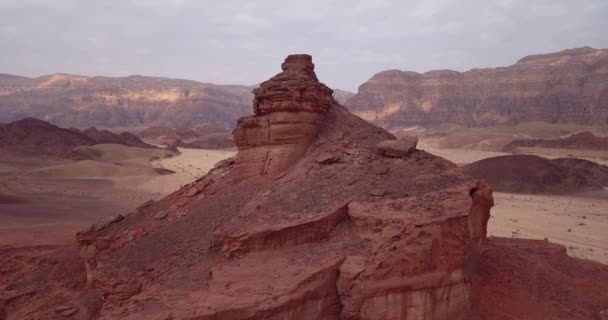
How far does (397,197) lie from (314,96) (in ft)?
9.25

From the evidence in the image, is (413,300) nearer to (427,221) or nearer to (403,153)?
(427,221)

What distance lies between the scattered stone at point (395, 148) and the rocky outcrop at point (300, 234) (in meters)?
0.07

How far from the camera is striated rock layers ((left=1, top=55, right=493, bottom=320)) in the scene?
5992mm

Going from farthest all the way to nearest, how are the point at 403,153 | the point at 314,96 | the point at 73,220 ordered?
the point at 73,220, the point at 314,96, the point at 403,153

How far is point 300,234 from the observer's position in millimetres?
6723

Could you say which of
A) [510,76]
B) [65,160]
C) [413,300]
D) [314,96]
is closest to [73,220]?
[314,96]

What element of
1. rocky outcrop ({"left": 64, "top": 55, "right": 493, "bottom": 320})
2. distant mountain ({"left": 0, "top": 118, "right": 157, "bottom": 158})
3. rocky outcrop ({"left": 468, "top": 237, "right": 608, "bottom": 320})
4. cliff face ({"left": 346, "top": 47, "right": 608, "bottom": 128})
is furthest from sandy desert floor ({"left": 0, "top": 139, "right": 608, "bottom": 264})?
cliff face ({"left": 346, "top": 47, "right": 608, "bottom": 128})

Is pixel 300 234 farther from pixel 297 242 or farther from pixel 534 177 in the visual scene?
pixel 534 177

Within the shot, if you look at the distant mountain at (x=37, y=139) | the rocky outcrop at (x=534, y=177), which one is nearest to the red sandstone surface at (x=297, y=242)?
the rocky outcrop at (x=534, y=177)

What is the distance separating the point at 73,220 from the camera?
1755 centimetres

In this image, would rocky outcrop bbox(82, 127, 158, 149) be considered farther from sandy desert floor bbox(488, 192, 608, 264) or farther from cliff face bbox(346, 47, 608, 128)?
cliff face bbox(346, 47, 608, 128)

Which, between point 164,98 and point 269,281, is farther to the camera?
point 164,98

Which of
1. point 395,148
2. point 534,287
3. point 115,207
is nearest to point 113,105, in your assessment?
point 115,207

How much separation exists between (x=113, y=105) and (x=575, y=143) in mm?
101277
